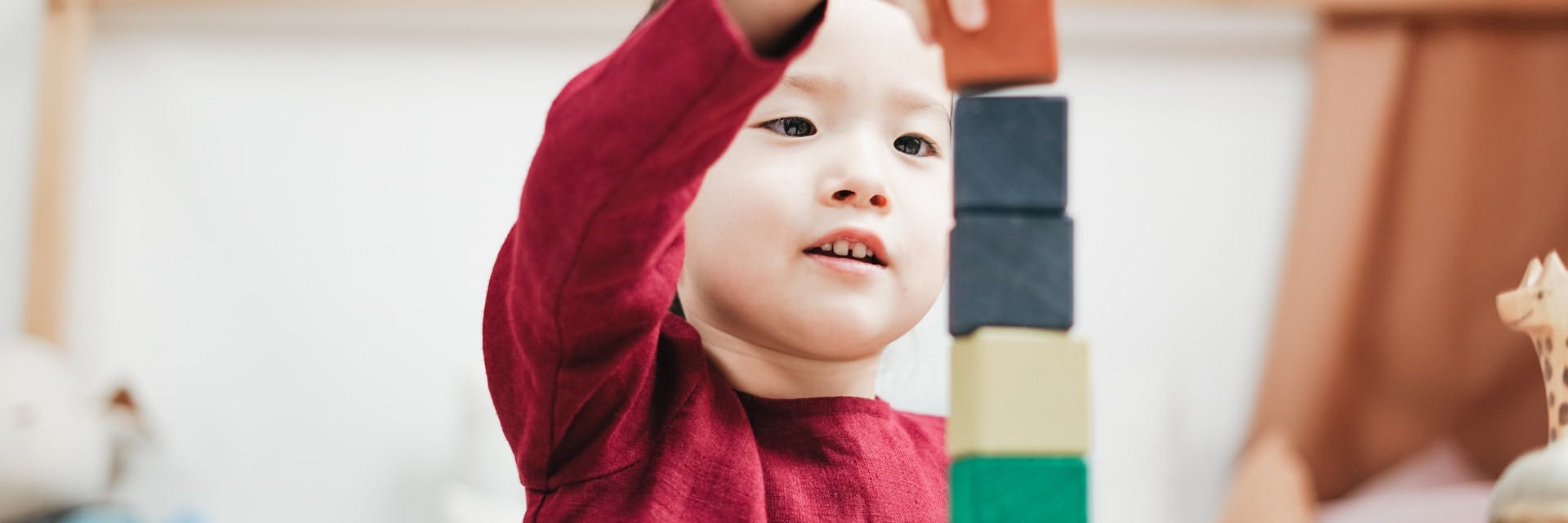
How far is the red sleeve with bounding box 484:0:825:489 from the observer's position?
422mm

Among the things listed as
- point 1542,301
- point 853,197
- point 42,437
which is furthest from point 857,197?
point 42,437

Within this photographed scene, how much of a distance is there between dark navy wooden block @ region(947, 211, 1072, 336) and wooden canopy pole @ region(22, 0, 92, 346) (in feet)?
5.32

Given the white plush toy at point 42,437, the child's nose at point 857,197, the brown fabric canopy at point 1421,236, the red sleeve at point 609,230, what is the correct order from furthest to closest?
the brown fabric canopy at point 1421,236 → the white plush toy at point 42,437 → the child's nose at point 857,197 → the red sleeve at point 609,230

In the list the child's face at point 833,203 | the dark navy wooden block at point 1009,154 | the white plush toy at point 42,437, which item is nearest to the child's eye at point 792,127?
the child's face at point 833,203

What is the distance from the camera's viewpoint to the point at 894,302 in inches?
23.2

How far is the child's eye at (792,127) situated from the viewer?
1.93 ft

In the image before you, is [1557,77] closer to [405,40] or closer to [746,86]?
[405,40]

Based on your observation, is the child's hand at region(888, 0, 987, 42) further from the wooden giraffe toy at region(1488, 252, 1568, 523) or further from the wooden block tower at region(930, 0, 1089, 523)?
the wooden giraffe toy at region(1488, 252, 1568, 523)

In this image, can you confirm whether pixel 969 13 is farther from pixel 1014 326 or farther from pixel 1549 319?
pixel 1549 319

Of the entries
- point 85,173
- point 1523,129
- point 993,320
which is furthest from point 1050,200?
point 85,173

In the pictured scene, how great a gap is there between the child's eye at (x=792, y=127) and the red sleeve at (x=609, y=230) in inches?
3.6

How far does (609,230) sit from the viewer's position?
452 mm

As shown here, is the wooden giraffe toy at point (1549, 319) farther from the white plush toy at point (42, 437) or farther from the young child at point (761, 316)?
the white plush toy at point (42, 437)

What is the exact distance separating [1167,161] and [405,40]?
3.26ft
